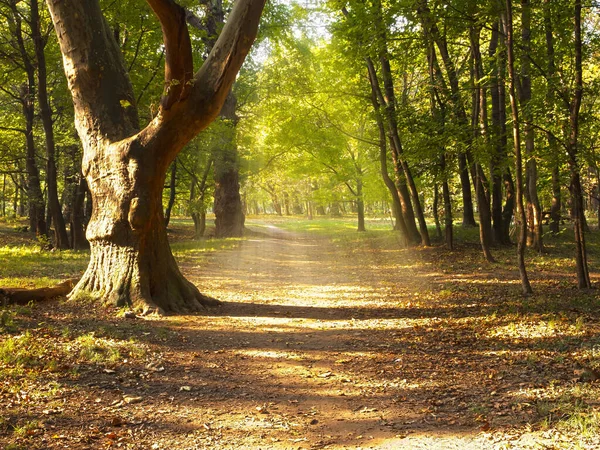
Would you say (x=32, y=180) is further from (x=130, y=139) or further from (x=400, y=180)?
(x=400, y=180)

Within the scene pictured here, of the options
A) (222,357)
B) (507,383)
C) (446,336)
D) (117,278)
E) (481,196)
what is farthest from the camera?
(481,196)

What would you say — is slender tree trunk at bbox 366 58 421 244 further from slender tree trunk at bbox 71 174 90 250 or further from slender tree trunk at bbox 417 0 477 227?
slender tree trunk at bbox 71 174 90 250

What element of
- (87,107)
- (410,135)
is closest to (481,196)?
(410,135)

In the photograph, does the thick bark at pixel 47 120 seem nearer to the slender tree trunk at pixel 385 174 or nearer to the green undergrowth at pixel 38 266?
the green undergrowth at pixel 38 266

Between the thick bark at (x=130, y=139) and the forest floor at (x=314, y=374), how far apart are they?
736 mm

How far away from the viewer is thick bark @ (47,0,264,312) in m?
7.62

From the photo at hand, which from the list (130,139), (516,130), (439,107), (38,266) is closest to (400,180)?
(439,107)

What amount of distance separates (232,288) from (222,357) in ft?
16.8

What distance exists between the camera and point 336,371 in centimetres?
556

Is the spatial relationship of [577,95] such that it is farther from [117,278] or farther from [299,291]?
[117,278]

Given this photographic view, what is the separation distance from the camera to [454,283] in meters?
11.0

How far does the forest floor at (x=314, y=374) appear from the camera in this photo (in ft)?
12.6

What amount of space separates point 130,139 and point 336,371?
16.9 ft

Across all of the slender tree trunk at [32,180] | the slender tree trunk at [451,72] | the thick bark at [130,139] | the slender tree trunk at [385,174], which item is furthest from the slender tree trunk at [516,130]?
the slender tree trunk at [32,180]
